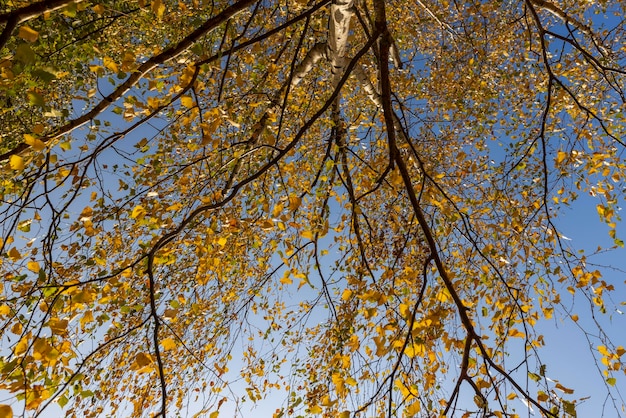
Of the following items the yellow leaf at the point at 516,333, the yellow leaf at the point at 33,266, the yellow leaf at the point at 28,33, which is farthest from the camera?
the yellow leaf at the point at 516,333

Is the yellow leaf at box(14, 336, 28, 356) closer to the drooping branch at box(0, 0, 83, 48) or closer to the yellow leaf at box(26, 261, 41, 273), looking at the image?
the yellow leaf at box(26, 261, 41, 273)

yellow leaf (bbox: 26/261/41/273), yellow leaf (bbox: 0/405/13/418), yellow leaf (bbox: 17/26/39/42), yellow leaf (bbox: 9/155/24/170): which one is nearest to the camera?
yellow leaf (bbox: 17/26/39/42)

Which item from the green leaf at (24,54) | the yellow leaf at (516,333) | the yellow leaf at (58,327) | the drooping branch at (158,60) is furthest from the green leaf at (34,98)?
the yellow leaf at (516,333)

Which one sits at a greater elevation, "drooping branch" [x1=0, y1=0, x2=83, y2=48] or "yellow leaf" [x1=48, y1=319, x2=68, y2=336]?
"drooping branch" [x1=0, y1=0, x2=83, y2=48]

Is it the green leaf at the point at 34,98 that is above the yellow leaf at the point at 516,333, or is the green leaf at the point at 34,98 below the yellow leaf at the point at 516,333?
above

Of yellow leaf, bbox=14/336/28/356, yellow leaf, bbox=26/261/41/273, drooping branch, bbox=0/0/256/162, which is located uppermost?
drooping branch, bbox=0/0/256/162

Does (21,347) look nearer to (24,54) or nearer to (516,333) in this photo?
(24,54)

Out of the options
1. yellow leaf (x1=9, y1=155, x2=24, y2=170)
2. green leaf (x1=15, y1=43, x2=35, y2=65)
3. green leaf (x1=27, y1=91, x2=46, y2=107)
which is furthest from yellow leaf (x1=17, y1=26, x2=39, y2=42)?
yellow leaf (x1=9, y1=155, x2=24, y2=170)

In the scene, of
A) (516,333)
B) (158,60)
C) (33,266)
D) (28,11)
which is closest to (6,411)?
(33,266)

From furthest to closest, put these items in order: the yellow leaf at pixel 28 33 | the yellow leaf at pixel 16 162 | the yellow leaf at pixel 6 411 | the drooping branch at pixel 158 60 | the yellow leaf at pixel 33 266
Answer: the drooping branch at pixel 158 60 → the yellow leaf at pixel 33 266 → the yellow leaf at pixel 16 162 → the yellow leaf at pixel 6 411 → the yellow leaf at pixel 28 33

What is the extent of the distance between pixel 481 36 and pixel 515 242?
3.60m

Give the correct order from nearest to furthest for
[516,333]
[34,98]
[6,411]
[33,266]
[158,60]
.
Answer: [6,411] < [34,98] < [33,266] < [158,60] < [516,333]

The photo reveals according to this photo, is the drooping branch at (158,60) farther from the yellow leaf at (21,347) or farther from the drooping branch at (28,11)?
the yellow leaf at (21,347)

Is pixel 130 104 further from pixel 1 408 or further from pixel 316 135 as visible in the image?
pixel 316 135
